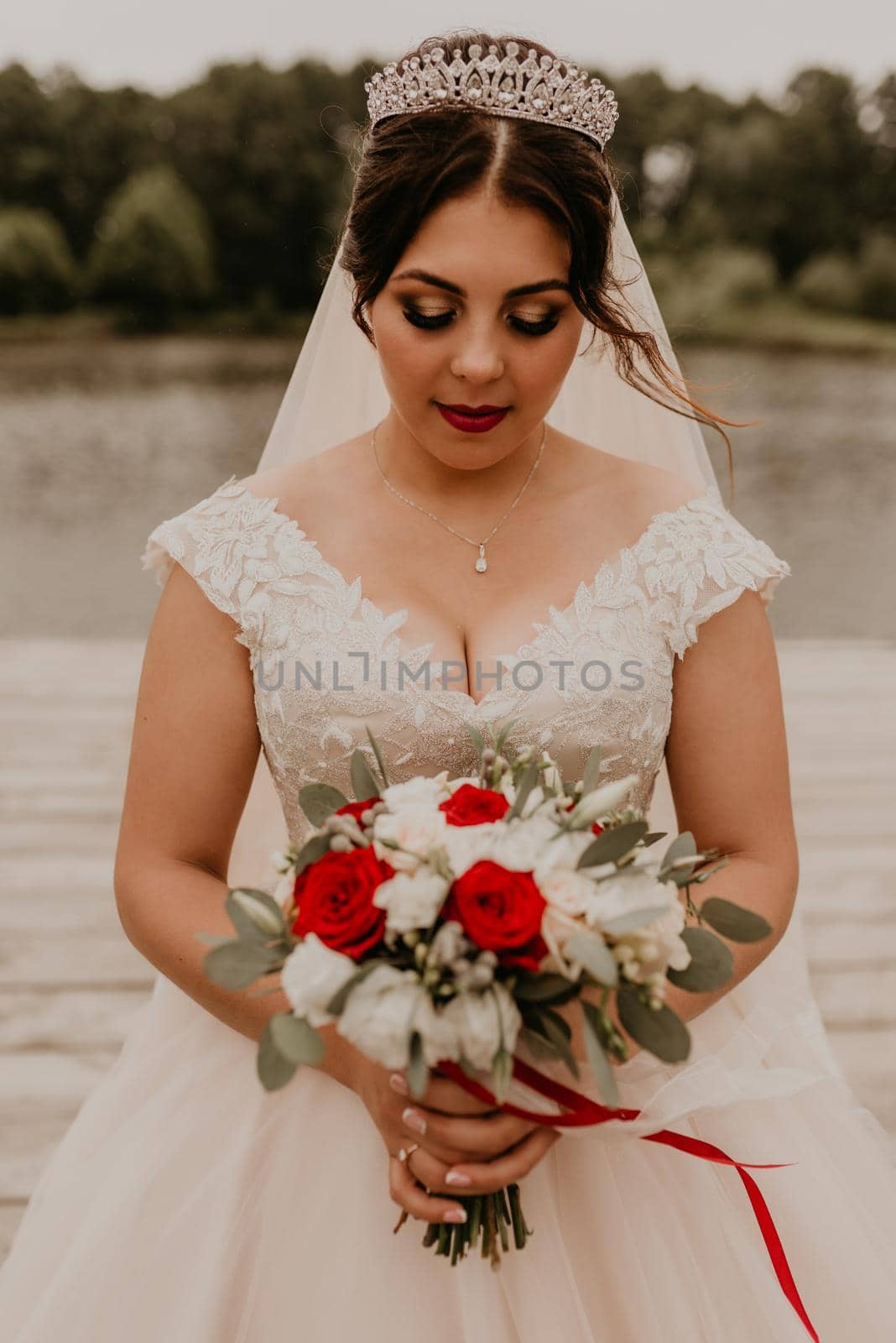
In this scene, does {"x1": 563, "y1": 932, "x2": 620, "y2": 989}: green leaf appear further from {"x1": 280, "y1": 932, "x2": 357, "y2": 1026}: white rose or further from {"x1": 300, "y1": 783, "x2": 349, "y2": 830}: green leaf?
{"x1": 300, "y1": 783, "x2": 349, "y2": 830}: green leaf

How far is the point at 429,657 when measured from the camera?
5.32 feet

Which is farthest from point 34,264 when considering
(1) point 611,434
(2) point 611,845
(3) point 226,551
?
(2) point 611,845

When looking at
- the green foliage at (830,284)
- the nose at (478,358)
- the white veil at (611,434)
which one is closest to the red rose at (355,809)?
the nose at (478,358)

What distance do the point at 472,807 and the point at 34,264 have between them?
6926mm

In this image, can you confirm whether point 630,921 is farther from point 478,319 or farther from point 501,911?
point 478,319

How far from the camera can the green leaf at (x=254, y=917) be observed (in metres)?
1.11

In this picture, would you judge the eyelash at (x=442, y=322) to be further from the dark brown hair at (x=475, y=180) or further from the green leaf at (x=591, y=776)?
the green leaf at (x=591, y=776)

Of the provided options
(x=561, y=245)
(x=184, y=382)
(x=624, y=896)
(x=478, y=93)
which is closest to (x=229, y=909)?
(x=624, y=896)

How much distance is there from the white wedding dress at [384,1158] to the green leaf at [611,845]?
1.20ft

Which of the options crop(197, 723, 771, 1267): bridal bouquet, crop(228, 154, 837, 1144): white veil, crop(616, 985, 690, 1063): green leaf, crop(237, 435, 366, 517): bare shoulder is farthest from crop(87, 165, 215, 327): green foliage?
crop(616, 985, 690, 1063): green leaf

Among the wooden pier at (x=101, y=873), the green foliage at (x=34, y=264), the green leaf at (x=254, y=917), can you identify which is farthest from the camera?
the green foliage at (x=34, y=264)

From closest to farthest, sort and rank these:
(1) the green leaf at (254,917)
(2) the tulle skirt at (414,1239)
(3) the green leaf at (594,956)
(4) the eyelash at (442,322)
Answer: (3) the green leaf at (594,956) → (1) the green leaf at (254,917) → (2) the tulle skirt at (414,1239) → (4) the eyelash at (442,322)

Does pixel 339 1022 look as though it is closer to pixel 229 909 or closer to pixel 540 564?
pixel 229 909

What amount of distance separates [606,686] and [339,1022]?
72 centimetres
